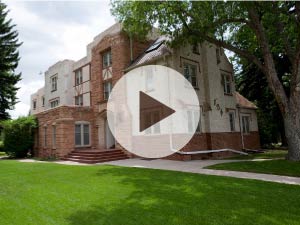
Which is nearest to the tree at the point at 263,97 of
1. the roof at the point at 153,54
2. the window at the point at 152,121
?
the roof at the point at 153,54

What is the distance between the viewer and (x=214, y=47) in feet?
65.0

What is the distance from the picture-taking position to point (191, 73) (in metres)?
17.3

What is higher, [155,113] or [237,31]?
[237,31]

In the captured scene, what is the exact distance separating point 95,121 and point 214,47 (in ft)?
38.9

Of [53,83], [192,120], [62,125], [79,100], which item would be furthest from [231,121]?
[53,83]

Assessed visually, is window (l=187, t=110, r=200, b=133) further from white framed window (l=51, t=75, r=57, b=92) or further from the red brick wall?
white framed window (l=51, t=75, r=57, b=92)

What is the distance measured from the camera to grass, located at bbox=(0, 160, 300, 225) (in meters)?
4.74

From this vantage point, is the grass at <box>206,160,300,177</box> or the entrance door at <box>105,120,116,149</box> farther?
the entrance door at <box>105,120,116,149</box>

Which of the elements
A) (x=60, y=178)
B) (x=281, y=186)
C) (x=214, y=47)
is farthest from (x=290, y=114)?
(x=60, y=178)

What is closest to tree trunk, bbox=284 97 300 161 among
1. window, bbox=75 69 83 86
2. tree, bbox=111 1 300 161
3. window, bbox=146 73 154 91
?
tree, bbox=111 1 300 161

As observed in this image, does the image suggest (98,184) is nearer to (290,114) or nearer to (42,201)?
(42,201)
